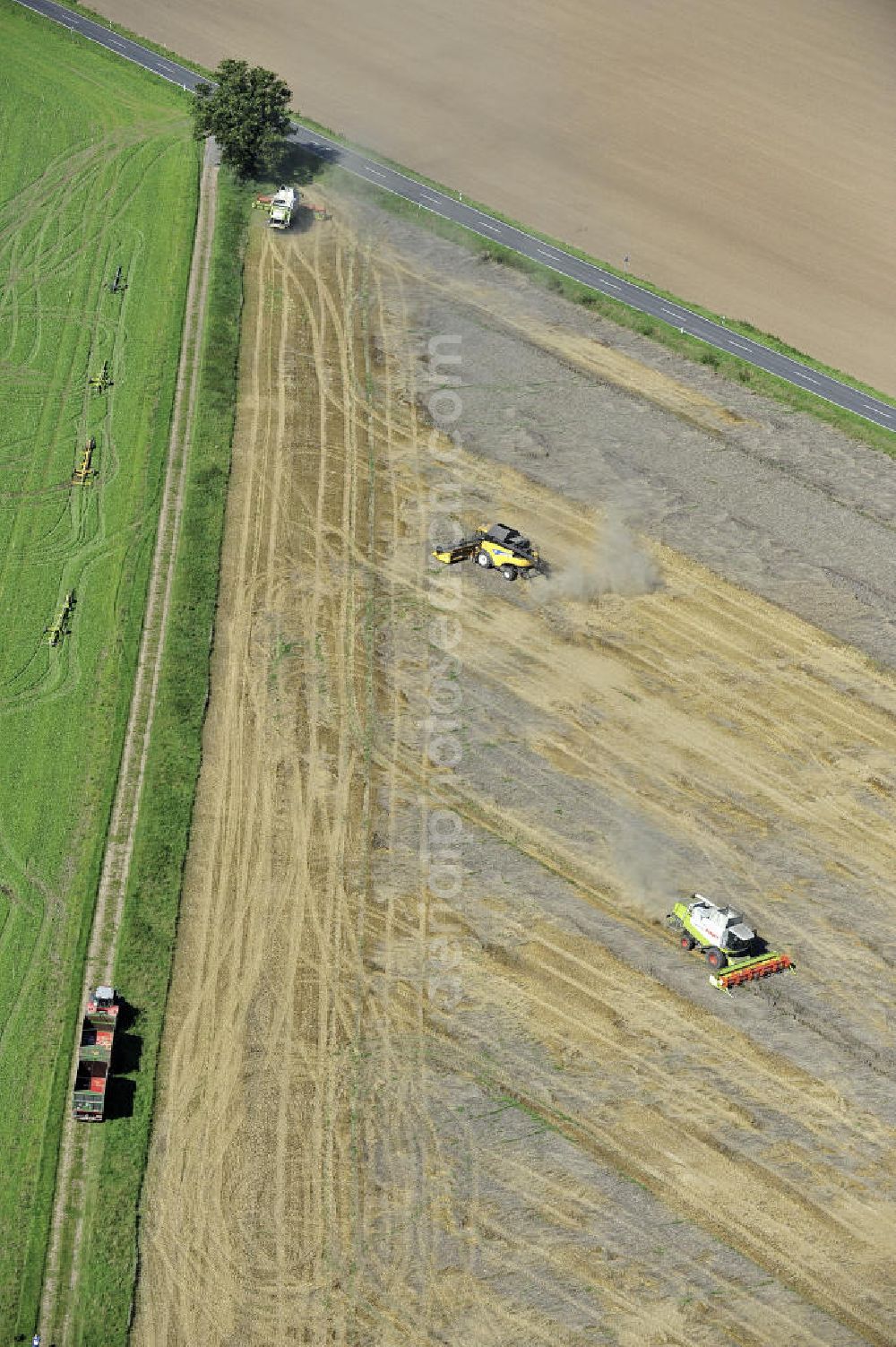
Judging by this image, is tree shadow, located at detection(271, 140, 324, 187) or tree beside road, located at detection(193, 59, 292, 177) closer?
tree beside road, located at detection(193, 59, 292, 177)

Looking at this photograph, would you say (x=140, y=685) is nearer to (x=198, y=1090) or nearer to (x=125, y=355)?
(x=198, y=1090)

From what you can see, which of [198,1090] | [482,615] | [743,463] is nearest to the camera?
[198,1090]

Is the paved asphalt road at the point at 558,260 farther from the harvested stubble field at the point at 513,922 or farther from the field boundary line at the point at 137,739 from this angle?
the field boundary line at the point at 137,739

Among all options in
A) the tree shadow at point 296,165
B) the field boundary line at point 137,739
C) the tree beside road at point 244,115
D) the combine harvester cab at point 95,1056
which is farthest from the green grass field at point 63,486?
the tree shadow at point 296,165

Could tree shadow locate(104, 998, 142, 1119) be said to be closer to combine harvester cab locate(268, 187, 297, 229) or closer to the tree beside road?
combine harvester cab locate(268, 187, 297, 229)

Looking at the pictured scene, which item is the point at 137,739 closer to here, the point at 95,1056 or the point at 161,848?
the point at 161,848

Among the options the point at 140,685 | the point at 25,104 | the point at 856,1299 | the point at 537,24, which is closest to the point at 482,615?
the point at 140,685

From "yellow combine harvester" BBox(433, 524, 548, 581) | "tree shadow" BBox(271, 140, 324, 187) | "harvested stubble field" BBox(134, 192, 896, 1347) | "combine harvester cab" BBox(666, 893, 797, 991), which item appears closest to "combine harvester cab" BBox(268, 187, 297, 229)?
"tree shadow" BBox(271, 140, 324, 187)
